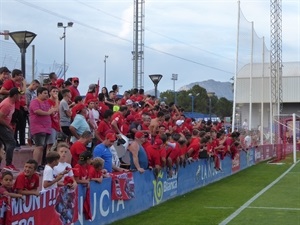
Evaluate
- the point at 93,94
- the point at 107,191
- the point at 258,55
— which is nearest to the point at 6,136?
the point at 107,191

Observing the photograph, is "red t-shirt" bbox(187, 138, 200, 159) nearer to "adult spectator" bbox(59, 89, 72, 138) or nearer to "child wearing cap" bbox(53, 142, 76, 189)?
"adult spectator" bbox(59, 89, 72, 138)

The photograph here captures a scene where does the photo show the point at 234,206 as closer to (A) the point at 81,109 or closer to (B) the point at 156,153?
(B) the point at 156,153

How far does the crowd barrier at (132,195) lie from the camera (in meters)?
8.52

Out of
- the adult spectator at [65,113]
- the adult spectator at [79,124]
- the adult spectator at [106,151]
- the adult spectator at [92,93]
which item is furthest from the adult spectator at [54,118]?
the adult spectator at [92,93]

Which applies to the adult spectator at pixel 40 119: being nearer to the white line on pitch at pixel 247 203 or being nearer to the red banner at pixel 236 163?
the white line on pitch at pixel 247 203

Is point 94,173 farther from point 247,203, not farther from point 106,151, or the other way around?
point 247,203

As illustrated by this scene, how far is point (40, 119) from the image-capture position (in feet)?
38.1

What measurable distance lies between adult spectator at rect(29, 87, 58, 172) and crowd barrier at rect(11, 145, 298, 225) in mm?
1356

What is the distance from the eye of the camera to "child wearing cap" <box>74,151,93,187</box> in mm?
10431

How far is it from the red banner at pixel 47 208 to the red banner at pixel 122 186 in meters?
2.15

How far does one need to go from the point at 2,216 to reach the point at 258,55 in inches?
1302

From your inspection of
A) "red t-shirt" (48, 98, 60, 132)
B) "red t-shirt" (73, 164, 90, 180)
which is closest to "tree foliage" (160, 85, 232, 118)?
"red t-shirt" (48, 98, 60, 132)

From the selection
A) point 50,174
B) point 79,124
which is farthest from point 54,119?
point 50,174

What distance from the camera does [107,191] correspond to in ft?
39.3
